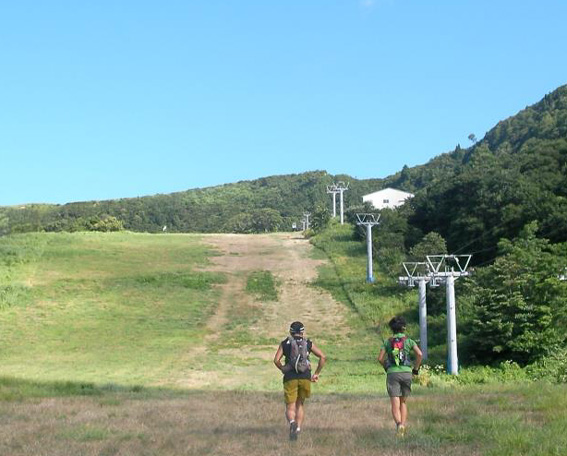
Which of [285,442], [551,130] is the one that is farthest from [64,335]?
[551,130]

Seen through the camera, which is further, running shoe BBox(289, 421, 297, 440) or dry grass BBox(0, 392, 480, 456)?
running shoe BBox(289, 421, 297, 440)

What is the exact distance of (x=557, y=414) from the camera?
10641 mm

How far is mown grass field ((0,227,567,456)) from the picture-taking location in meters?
9.76

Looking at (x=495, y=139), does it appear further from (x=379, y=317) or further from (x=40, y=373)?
(x=40, y=373)

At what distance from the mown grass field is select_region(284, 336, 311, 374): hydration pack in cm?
97

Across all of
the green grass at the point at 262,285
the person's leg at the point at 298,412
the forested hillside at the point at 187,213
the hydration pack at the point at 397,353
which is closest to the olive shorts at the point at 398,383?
the hydration pack at the point at 397,353

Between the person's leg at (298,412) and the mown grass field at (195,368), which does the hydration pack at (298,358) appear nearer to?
the person's leg at (298,412)

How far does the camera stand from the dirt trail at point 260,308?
99.1 ft

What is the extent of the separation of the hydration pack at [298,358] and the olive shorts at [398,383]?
1186 millimetres

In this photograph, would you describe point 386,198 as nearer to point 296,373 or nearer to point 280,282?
point 280,282

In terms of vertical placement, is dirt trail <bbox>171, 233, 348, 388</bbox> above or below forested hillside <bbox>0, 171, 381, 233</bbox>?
below

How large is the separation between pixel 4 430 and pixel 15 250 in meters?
59.3

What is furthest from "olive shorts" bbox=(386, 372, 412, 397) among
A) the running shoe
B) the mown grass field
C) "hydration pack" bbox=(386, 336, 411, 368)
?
the running shoe

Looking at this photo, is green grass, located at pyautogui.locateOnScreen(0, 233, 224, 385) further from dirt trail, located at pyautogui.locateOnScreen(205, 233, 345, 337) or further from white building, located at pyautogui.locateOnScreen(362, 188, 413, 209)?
white building, located at pyautogui.locateOnScreen(362, 188, 413, 209)
